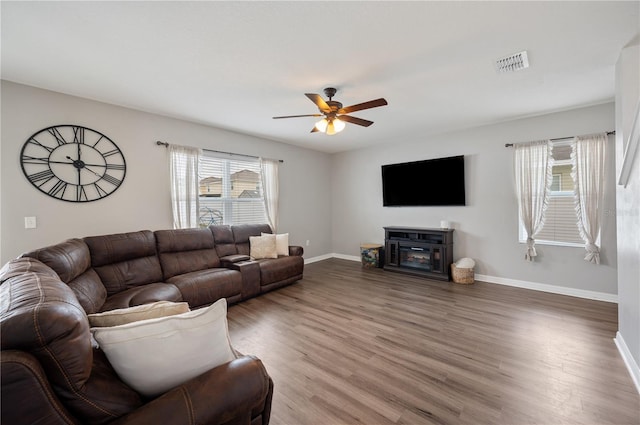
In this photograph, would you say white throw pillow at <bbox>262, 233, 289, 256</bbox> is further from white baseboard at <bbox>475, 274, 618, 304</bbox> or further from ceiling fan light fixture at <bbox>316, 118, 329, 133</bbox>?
white baseboard at <bbox>475, 274, 618, 304</bbox>

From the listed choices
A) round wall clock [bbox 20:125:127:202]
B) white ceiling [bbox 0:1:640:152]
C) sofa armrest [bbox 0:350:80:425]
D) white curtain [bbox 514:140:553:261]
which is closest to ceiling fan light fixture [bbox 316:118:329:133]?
white ceiling [bbox 0:1:640:152]

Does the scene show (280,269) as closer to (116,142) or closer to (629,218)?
(116,142)

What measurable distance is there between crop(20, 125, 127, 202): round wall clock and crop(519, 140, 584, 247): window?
A: 6003mm

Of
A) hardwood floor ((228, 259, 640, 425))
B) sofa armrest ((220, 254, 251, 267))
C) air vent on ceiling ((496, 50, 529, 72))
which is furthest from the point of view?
sofa armrest ((220, 254, 251, 267))

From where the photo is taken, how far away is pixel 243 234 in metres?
4.47

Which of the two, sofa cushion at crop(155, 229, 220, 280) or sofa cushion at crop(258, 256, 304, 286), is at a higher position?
sofa cushion at crop(155, 229, 220, 280)

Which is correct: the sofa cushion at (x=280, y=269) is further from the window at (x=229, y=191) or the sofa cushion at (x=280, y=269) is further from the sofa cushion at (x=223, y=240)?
the window at (x=229, y=191)

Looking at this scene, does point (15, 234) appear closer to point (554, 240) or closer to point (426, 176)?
point (426, 176)

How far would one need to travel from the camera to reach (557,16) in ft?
6.17

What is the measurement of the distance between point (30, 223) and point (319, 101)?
3346 mm

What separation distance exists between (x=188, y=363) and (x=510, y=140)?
502 cm

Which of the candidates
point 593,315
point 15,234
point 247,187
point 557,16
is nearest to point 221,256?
point 247,187

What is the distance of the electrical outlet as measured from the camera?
2.85 meters

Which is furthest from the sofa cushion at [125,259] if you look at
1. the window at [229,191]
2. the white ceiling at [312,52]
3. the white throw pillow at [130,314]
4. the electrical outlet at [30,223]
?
the white throw pillow at [130,314]
